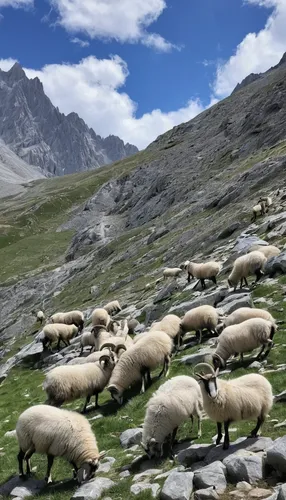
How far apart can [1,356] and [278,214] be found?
28.6m

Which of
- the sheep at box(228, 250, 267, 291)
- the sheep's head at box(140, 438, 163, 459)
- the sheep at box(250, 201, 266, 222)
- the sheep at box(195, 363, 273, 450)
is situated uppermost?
the sheep at box(250, 201, 266, 222)

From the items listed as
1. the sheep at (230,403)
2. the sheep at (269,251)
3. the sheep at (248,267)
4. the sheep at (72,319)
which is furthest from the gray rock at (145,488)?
the sheep at (72,319)

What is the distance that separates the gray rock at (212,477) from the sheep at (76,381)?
24.3 ft

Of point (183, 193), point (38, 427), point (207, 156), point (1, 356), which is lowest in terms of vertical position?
point (1, 356)

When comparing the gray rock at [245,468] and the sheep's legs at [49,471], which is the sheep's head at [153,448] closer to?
the gray rock at [245,468]

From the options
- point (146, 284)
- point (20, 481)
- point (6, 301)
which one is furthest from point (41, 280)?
point (20, 481)

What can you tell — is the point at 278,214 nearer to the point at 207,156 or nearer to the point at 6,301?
the point at 6,301

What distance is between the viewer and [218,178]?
79.1 meters

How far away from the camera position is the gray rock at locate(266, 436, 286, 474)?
8102 millimetres

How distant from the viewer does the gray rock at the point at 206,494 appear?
8164 millimetres

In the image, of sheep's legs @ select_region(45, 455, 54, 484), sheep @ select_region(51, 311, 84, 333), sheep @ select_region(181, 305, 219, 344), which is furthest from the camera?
sheep @ select_region(51, 311, 84, 333)

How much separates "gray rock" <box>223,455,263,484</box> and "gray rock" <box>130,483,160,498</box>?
1.51 m

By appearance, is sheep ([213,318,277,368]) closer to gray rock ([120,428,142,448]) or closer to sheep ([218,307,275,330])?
sheep ([218,307,275,330])

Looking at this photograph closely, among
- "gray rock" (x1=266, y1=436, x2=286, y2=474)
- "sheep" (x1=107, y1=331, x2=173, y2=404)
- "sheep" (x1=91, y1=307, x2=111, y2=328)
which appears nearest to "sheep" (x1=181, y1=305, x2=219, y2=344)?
"sheep" (x1=107, y1=331, x2=173, y2=404)
